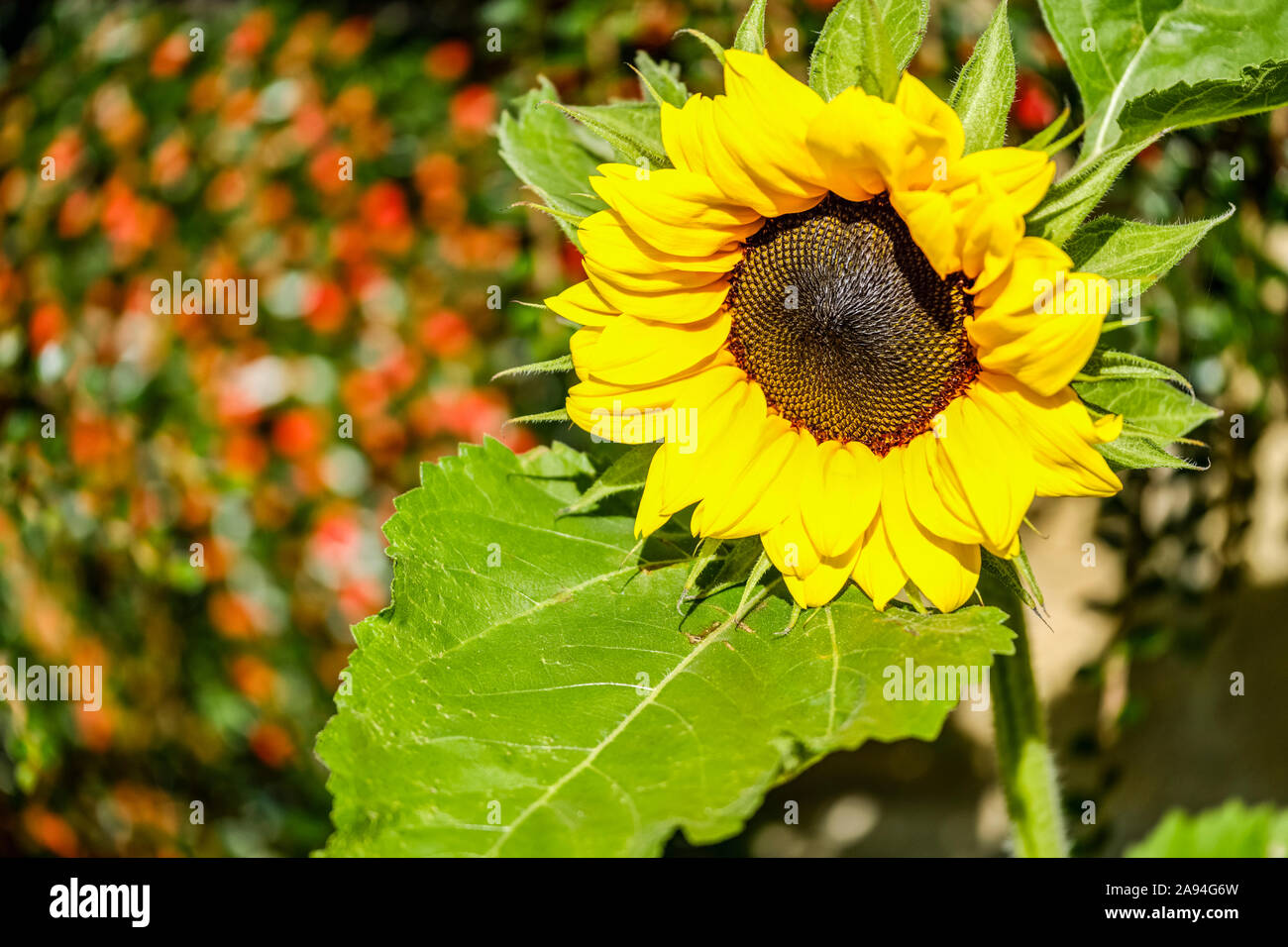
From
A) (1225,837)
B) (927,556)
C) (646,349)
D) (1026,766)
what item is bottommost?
(1225,837)

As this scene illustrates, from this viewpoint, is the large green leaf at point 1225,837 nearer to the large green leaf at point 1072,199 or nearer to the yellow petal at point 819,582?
the yellow petal at point 819,582

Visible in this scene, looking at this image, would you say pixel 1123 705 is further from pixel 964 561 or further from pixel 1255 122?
pixel 964 561

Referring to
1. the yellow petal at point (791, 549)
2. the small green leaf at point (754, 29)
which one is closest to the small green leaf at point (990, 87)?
the small green leaf at point (754, 29)

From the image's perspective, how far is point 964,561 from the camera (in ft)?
3.61

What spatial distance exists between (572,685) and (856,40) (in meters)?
0.65

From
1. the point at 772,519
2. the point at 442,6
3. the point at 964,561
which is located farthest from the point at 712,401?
the point at 442,6

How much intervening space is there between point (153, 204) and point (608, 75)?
49.8 inches

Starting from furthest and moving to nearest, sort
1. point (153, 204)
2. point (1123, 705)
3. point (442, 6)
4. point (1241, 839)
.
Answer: point (442, 6), point (153, 204), point (1123, 705), point (1241, 839)

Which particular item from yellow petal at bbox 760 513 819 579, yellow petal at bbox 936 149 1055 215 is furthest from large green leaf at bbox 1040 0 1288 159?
yellow petal at bbox 760 513 819 579

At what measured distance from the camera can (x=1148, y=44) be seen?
4.36 ft

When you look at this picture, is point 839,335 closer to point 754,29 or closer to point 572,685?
point 754,29

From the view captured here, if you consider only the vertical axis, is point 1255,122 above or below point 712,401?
above

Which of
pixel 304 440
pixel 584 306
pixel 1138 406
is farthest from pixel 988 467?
pixel 304 440

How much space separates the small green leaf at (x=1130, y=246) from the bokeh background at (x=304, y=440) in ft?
4.15
